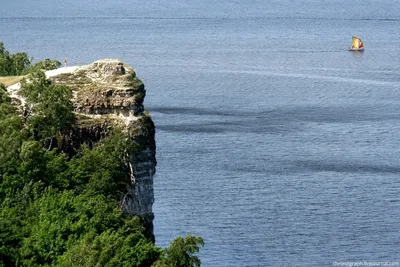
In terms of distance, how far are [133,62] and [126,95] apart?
11221 cm

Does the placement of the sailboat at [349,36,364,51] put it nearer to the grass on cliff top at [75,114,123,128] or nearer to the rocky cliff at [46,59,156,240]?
the rocky cliff at [46,59,156,240]

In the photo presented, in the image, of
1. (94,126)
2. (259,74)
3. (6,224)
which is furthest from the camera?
(259,74)

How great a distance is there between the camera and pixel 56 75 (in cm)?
5953

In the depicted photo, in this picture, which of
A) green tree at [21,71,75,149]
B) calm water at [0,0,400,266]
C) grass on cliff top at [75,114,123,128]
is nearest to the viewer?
green tree at [21,71,75,149]

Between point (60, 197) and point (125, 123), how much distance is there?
6.63 metres

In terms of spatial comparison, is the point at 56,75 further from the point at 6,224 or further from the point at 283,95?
the point at 283,95

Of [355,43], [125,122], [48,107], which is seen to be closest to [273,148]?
[125,122]

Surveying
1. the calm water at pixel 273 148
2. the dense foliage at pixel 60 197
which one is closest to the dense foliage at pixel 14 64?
the calm water at pixel 273 148

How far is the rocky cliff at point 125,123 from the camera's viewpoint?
179 feet

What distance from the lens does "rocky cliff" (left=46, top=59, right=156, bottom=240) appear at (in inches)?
2153

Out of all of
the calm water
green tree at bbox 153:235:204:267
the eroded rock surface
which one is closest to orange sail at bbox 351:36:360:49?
the calm water

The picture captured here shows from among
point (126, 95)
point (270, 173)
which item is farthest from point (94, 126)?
point (270, 173)

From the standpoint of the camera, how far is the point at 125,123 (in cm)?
5466

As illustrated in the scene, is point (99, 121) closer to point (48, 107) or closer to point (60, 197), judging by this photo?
point (48, 107)
